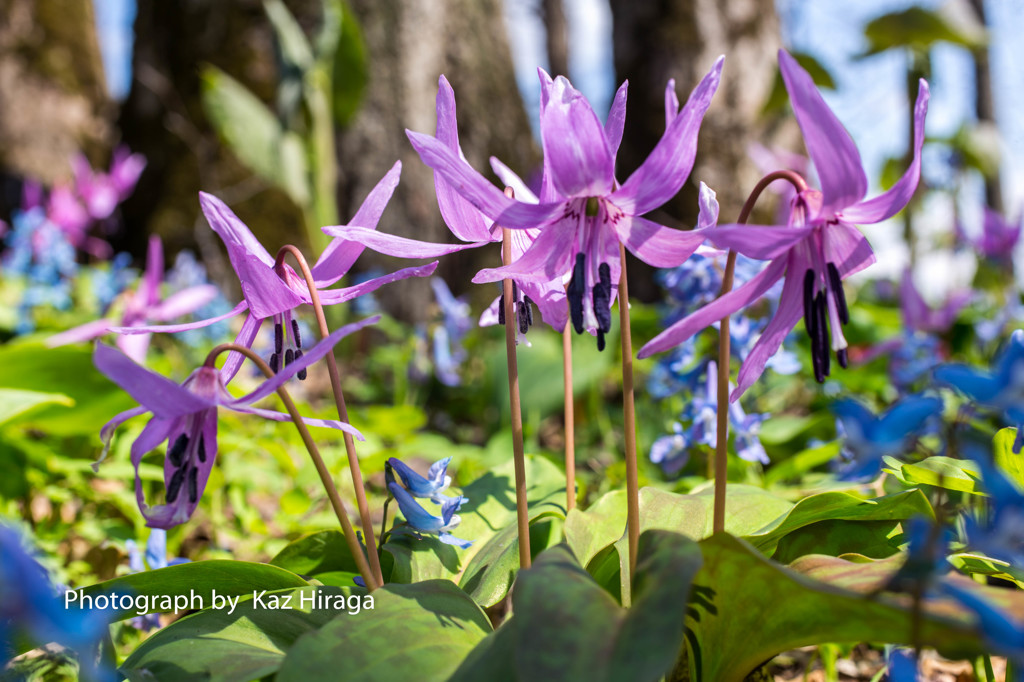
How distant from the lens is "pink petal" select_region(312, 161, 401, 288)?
3.30 feet

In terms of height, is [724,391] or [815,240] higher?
[815,240]

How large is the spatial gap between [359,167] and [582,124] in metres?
4.71

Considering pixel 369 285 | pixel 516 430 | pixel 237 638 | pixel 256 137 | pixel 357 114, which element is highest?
pixel 357 114

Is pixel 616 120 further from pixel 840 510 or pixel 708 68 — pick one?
pixel 708 68

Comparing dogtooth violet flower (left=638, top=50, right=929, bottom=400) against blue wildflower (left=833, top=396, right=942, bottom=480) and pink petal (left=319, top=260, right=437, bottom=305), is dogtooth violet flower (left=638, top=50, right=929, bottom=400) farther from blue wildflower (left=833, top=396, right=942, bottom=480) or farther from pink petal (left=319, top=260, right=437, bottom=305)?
pink petal (left=319, top=260, right=437, bottom=305)

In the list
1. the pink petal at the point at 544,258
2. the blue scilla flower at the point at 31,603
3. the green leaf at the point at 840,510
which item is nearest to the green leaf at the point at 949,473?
the green leaf at the point at 840,510

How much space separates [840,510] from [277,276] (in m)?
0.89

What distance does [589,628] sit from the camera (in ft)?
2.21

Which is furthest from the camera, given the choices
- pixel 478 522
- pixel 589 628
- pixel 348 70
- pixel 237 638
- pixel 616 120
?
pixel 348 70

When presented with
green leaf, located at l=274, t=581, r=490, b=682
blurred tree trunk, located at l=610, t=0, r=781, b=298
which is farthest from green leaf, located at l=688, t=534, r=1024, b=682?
blurred tree trunk, located at l=610, t=0, r=781, b=298

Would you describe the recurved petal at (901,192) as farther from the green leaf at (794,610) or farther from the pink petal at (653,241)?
the green leaf at (794,610)

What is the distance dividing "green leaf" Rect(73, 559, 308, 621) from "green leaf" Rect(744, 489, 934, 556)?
694 millimetres

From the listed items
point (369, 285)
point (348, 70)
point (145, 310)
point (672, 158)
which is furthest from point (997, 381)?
point (348, 70)

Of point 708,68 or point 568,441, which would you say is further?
point 708,68
